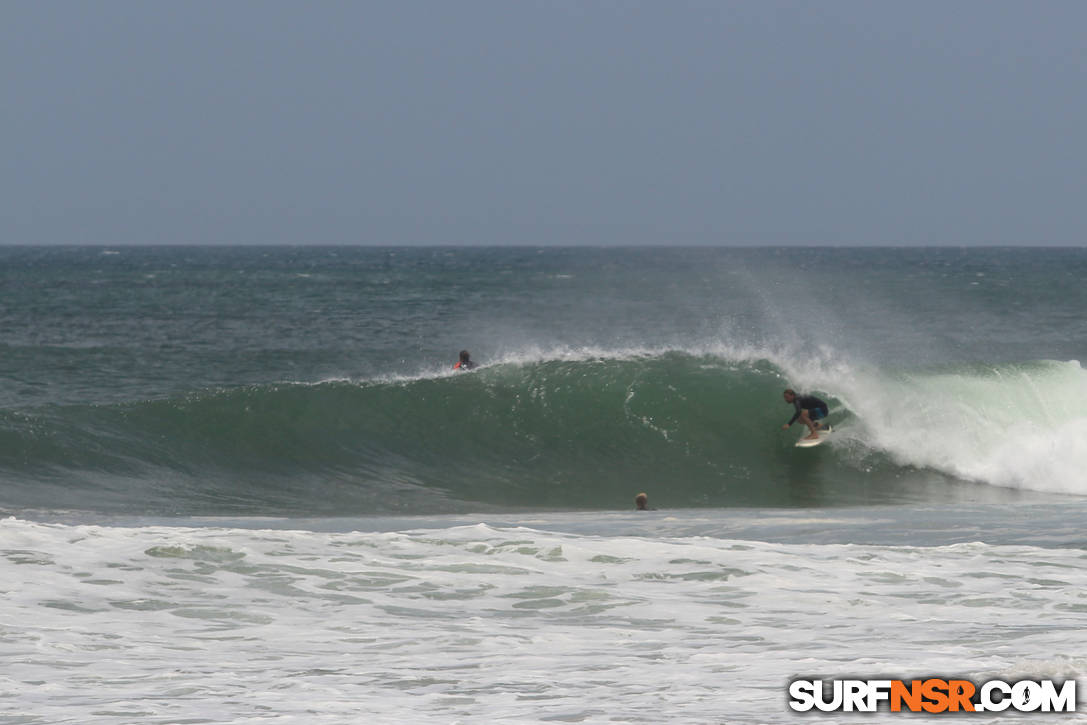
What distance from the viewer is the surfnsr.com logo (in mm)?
5934

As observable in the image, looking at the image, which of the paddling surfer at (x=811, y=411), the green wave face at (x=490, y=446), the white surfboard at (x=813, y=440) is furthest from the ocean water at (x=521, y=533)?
the paddling surfer at (x=811, y=411)

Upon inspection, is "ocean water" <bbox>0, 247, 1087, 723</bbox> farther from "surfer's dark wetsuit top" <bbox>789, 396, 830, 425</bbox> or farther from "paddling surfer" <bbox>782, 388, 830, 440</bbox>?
"surfer's dark wetsuit top" <bbox>789, 396, 830, 425</bbox>

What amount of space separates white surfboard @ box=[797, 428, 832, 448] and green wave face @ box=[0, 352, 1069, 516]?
15cm

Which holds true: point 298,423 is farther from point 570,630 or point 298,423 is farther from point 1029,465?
point 570,630

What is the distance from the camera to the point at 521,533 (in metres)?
11.0

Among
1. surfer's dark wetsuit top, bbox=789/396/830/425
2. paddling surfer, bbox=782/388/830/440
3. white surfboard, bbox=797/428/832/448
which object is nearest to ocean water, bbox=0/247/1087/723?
white surfboard, bbox=797/428/832/448

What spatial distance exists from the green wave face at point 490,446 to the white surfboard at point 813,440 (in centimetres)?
15

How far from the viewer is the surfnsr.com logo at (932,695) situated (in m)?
5.93

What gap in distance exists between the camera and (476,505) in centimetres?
1634

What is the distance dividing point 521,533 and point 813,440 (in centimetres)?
906

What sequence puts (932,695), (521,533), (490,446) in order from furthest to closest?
1. (490,446)
2. (521,533)
3. (932,695)

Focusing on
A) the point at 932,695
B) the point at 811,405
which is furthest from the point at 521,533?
the point at 811,405

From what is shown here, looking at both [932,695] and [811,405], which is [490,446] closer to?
[811,405]

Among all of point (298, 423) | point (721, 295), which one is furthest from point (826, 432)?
point (721, 295)
